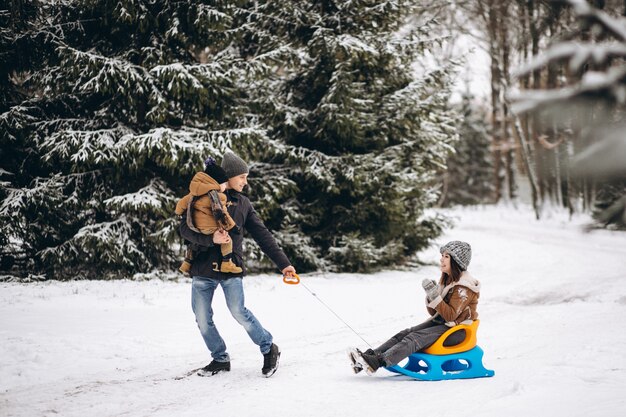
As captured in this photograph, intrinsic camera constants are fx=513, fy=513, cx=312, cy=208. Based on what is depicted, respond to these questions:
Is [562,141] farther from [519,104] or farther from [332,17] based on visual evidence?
[332,17]

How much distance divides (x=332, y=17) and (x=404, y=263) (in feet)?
21.1

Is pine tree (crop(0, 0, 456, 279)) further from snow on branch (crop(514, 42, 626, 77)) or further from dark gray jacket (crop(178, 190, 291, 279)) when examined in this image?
snow on branch (crop(514, 42, 626, 77))

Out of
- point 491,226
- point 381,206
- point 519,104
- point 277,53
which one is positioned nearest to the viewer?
point 519,104

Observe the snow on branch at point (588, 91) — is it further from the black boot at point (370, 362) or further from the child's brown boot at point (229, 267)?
the child's brown boot at point (229, 267)

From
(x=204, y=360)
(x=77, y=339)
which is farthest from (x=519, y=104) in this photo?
(x=77, y=339)

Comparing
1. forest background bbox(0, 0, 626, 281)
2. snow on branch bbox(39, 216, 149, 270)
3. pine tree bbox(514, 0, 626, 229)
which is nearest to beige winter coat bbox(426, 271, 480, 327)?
pine tree bbox(514, 0, 626, 229)

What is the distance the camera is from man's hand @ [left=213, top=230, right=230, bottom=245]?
4.78m

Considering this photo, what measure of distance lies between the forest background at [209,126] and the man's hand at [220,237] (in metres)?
4.77

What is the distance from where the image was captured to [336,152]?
471 inches

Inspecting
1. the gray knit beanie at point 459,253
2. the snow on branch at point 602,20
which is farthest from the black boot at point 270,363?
the snow on branch at point 602,20

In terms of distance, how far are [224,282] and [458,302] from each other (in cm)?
228

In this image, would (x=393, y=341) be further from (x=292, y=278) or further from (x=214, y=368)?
(x=214, y=368)

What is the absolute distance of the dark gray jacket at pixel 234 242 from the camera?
16.0ft

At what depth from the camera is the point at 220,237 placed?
4.79 metres
